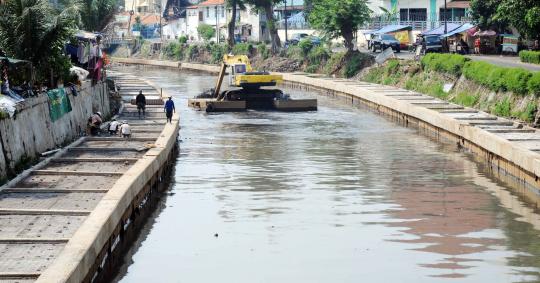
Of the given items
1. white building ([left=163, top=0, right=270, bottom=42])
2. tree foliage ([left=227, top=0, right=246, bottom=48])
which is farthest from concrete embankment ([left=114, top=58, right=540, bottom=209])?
white building ([left=163, top=0, right=270, bottom=42])

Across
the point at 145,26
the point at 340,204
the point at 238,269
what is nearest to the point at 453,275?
the point at 238,269

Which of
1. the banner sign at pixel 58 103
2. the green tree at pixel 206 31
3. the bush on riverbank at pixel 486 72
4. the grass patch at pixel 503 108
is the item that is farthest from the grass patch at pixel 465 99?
the green tree at pixel 206 31

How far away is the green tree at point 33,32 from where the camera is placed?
42.9 meters

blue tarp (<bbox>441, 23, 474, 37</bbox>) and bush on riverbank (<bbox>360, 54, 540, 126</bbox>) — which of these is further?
blue tarp (<bbox>441, 23, 474, 37</bbox>)

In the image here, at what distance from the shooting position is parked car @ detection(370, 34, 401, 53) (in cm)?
10150

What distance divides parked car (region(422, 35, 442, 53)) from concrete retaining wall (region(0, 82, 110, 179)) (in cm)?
4289

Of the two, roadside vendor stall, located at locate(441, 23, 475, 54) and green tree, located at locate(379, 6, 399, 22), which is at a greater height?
green tree, located at locate(379, 6, 399, 22)

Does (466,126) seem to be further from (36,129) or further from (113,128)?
(36,129)

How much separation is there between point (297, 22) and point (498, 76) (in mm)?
82699

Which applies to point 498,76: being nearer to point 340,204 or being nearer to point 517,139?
point 517,139

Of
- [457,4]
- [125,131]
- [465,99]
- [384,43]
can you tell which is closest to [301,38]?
[457,4]

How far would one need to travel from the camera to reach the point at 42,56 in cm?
4400

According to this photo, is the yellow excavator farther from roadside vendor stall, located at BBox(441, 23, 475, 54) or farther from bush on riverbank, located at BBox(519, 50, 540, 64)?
roadside vendor stall, located at BBox(441, 23, 475, 54)

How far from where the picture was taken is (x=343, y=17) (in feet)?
315
